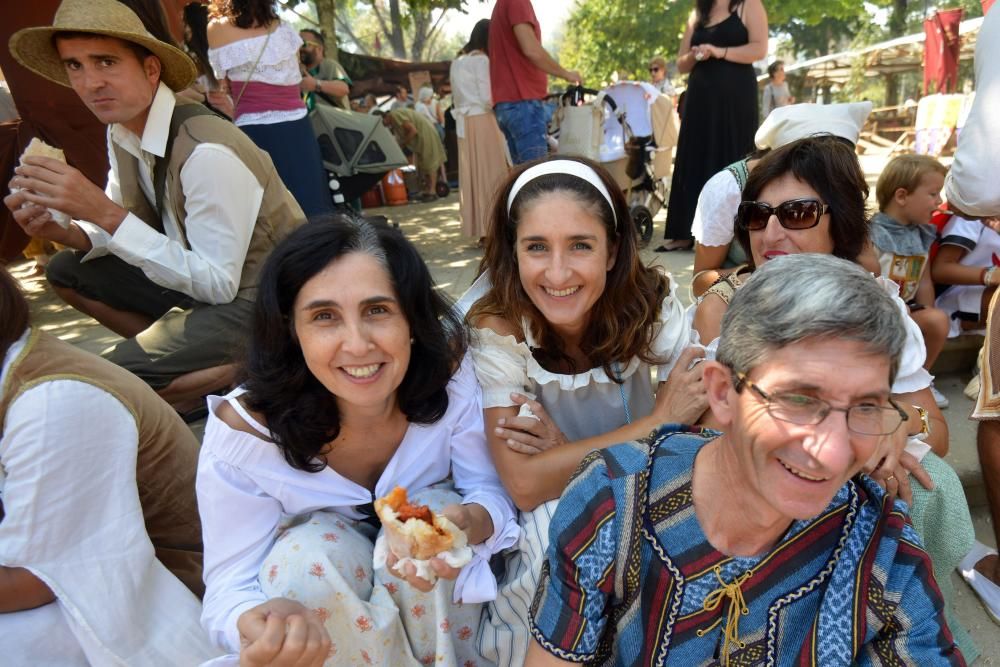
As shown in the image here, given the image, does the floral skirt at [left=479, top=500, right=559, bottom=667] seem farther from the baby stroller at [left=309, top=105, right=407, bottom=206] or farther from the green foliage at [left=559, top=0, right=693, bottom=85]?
the green foliage at [left=559, top=0, right=693, bottom=85]

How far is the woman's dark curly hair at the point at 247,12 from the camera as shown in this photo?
13.1ft

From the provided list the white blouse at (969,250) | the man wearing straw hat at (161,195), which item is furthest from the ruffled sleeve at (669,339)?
the white blouse at (969,250)

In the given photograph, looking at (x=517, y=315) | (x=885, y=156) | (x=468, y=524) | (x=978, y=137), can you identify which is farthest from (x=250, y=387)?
(x=885, y=156)

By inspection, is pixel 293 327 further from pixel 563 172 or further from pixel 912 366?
pixel 912 366

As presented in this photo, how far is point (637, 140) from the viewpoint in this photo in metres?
6.90

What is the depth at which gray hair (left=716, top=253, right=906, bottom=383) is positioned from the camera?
45.6 inches

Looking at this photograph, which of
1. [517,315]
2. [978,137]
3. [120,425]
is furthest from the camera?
[978,137]

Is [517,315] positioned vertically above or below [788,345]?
below

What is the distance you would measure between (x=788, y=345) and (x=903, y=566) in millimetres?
549

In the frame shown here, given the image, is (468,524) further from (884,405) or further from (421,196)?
(421,196)

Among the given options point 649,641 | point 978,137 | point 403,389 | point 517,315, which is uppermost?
point 978,137

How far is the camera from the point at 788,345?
1.19 m

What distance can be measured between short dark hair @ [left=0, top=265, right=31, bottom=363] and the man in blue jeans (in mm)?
4403

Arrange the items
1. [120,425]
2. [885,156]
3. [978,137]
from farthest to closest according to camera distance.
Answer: [885,156] → [978,137] → [120,425]
